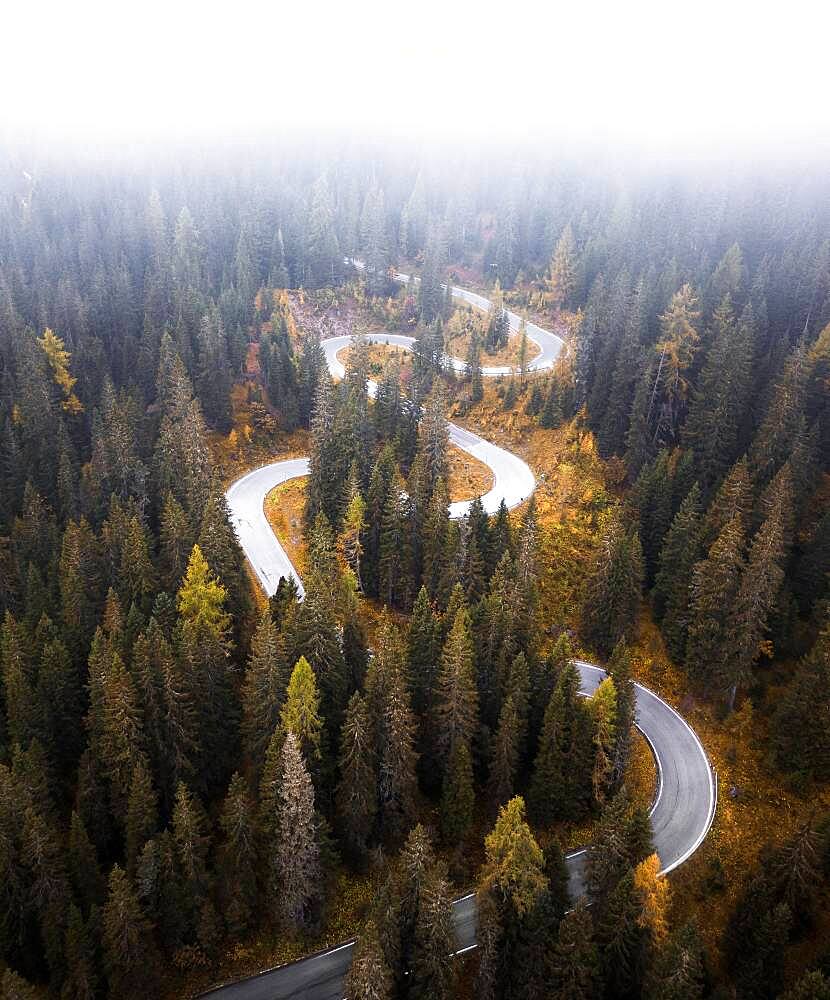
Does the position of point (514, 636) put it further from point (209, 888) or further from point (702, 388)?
point (702, 388)

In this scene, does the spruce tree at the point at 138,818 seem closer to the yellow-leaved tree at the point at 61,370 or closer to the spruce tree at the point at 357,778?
the spruce tree at the point at 357,778

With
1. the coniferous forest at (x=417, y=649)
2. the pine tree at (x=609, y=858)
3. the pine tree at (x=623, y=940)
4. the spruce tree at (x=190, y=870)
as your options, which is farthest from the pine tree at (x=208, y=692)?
the pine tree at (x=623, y=940)

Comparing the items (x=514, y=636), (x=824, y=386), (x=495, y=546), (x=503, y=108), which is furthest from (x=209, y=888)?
(x=503, y=108)

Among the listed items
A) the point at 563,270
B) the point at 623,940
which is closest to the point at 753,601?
the point at 623,940

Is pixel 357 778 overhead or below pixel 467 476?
overhead

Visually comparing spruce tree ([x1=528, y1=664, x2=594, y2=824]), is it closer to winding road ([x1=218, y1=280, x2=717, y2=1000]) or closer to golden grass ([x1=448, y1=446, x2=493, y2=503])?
winding road ([x1=218, y1=280, x2=717, y2=1000])

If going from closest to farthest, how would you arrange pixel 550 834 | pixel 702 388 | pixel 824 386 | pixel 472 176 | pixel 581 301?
pixel 550 834
pixel 824 386
pixel 702 388
pixel 581 301
pixel 472 176

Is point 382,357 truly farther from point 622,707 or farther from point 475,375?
point 622,707
